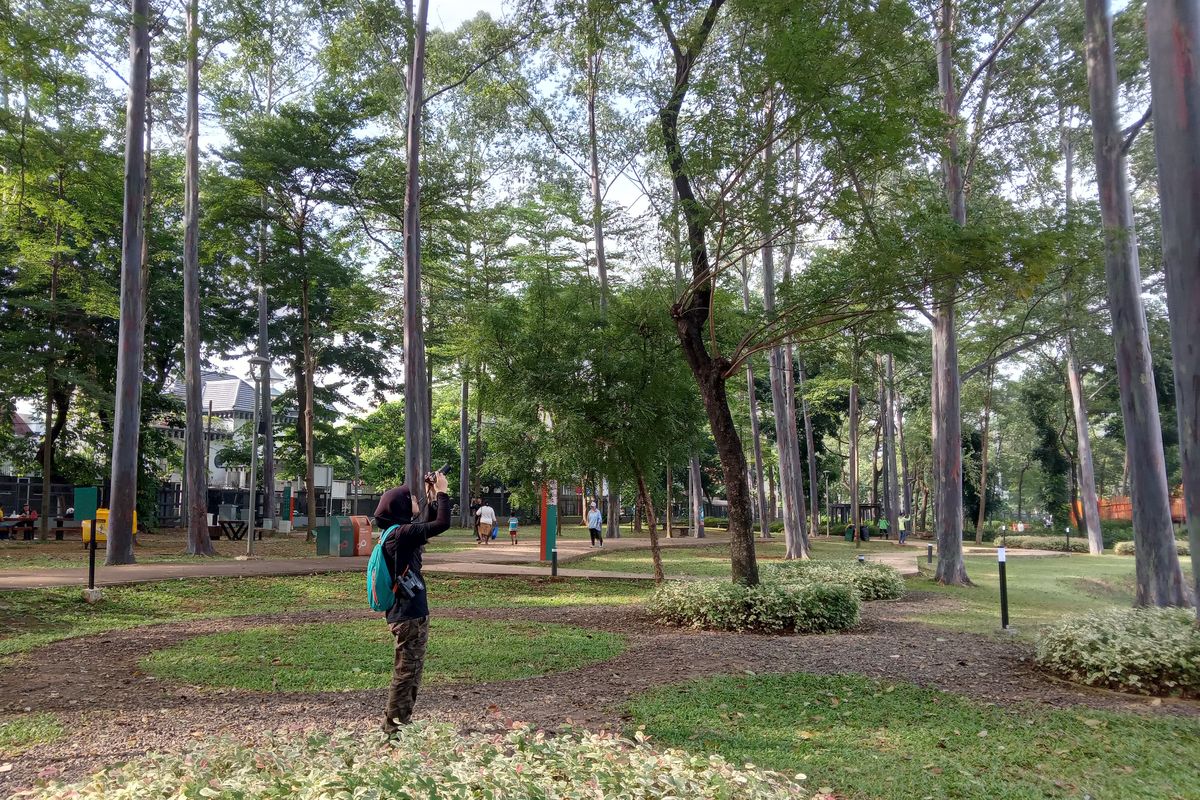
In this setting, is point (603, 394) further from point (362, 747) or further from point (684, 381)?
point (362, 747)

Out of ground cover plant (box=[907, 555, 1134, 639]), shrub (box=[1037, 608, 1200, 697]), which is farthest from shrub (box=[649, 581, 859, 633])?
shrub (box=[1037, 608, 1200, 697])

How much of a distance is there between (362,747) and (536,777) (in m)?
1.06

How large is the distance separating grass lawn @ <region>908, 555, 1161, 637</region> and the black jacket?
8.13 metres

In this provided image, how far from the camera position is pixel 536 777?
3.41 m

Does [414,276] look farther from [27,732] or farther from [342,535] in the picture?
[27,732]

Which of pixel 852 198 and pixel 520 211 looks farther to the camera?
pixel 520 211

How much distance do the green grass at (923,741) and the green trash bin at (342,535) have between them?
552 inches

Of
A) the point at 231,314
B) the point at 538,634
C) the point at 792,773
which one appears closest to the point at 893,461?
the point at 231,314

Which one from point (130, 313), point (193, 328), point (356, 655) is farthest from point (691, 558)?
point (356, 655)

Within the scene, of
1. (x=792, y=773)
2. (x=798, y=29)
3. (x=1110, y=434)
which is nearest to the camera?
(x=792, y=773)

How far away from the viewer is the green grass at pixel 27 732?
5.03 meters

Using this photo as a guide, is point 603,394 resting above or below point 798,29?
below

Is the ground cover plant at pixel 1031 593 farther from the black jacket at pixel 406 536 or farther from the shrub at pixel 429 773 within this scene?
the black jacket at pixel 406 536

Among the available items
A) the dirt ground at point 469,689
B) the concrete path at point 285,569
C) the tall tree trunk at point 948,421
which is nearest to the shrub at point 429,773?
the dirt ground at point 469,689
